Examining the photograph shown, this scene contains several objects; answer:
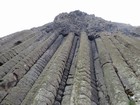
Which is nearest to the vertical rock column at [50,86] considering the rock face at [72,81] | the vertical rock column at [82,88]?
the rock face at [72,81]

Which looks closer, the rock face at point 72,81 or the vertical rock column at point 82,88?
the vertical rock column at point 82,88

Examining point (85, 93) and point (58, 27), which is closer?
point (85, 93)

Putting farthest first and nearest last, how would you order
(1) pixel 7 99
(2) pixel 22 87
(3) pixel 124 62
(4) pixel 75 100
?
(3) pixel 124 62, (2) pixel 22 87, (1) pixel 7 99, (4) pixel 75 100

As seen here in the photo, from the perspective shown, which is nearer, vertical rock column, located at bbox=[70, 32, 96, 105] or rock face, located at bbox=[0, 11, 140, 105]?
vertical rock column, located at bbox=[70, 32, 96, 105]

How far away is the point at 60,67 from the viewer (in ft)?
28.7

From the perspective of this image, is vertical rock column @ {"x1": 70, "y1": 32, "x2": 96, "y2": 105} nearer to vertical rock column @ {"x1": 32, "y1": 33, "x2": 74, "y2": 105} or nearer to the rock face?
the rock face

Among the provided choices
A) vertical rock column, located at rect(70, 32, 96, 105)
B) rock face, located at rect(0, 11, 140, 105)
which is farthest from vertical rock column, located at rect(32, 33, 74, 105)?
vertical rock column, located at rect(70, 32, 96, 105)

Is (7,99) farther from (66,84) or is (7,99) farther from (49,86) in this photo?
(66,84)

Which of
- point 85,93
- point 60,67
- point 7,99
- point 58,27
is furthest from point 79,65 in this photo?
point 58,27

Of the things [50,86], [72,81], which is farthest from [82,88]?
[72,81]

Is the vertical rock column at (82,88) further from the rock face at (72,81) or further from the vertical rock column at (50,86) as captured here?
the vertical rock column at (50,86)

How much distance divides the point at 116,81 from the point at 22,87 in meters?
2.76

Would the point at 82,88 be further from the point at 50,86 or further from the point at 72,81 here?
the point at 72,81

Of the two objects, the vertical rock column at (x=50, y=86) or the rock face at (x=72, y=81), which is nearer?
the vertical rock column at (x=50, y=86)
